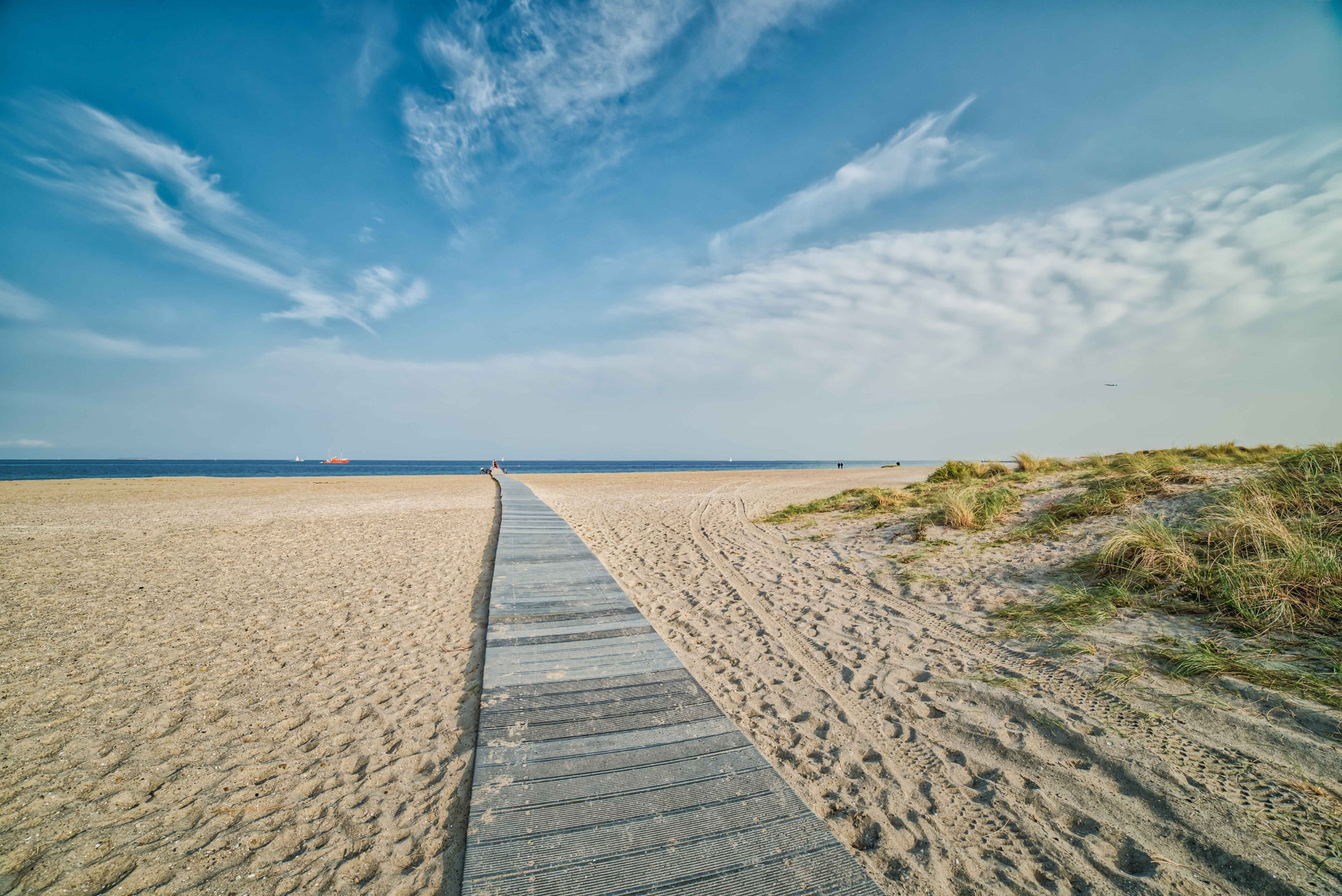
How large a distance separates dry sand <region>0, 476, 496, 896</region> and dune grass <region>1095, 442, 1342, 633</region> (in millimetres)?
6090

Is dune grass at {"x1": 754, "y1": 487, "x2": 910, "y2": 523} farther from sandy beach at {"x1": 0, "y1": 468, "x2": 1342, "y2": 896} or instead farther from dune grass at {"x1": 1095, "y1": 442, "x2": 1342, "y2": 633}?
dune grass at {"x1": 1095, "y1": 442, "x2": 1342, "y2": 633}

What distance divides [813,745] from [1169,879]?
1.63 m

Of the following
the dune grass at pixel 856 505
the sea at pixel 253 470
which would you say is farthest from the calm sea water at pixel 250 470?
the dune grass at pixel 856 505

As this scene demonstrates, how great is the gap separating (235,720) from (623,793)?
2.99m

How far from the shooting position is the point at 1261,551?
14.7 feet

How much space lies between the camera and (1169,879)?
7.02ft

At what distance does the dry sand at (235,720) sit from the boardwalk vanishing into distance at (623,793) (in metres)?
0.30

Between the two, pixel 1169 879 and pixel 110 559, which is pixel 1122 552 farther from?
pixel 110 559

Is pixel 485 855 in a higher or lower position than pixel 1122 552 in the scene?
lower

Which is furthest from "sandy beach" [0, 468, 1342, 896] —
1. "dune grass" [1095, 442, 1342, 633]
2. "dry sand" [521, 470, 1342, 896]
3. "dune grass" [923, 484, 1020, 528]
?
"dune grass" [923, 484, 1020, 528]

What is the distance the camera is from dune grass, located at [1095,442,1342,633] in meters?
3.98

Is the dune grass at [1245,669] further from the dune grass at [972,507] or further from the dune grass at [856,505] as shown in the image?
the dune grass at [856,505]

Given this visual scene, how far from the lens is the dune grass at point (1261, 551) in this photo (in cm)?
398

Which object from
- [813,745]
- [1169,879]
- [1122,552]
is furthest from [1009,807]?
[1122,552]
